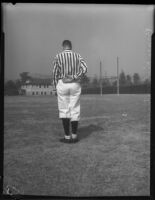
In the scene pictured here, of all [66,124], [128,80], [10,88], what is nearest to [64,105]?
[66,124]

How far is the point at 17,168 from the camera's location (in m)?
3.83

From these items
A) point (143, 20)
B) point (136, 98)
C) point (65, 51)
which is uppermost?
point (143, 20)

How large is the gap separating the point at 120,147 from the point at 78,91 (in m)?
0.75

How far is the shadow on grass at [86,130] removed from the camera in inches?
153

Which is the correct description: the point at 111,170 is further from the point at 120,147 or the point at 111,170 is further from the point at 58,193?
the point at 58,193

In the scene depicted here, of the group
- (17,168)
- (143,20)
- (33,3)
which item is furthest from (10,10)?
(17,168)

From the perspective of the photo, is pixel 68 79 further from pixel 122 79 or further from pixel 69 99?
pixel 122 79

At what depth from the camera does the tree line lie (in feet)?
12.6

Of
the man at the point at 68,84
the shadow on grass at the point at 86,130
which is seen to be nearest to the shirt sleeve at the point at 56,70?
the man at the point at 68,84

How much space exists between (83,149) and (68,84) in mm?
711

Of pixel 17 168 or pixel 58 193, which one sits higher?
pixel 17 168

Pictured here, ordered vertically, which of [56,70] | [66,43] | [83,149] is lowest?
[83,149]

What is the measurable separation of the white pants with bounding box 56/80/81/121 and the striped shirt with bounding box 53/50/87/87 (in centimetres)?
10

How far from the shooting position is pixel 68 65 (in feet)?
12.6
